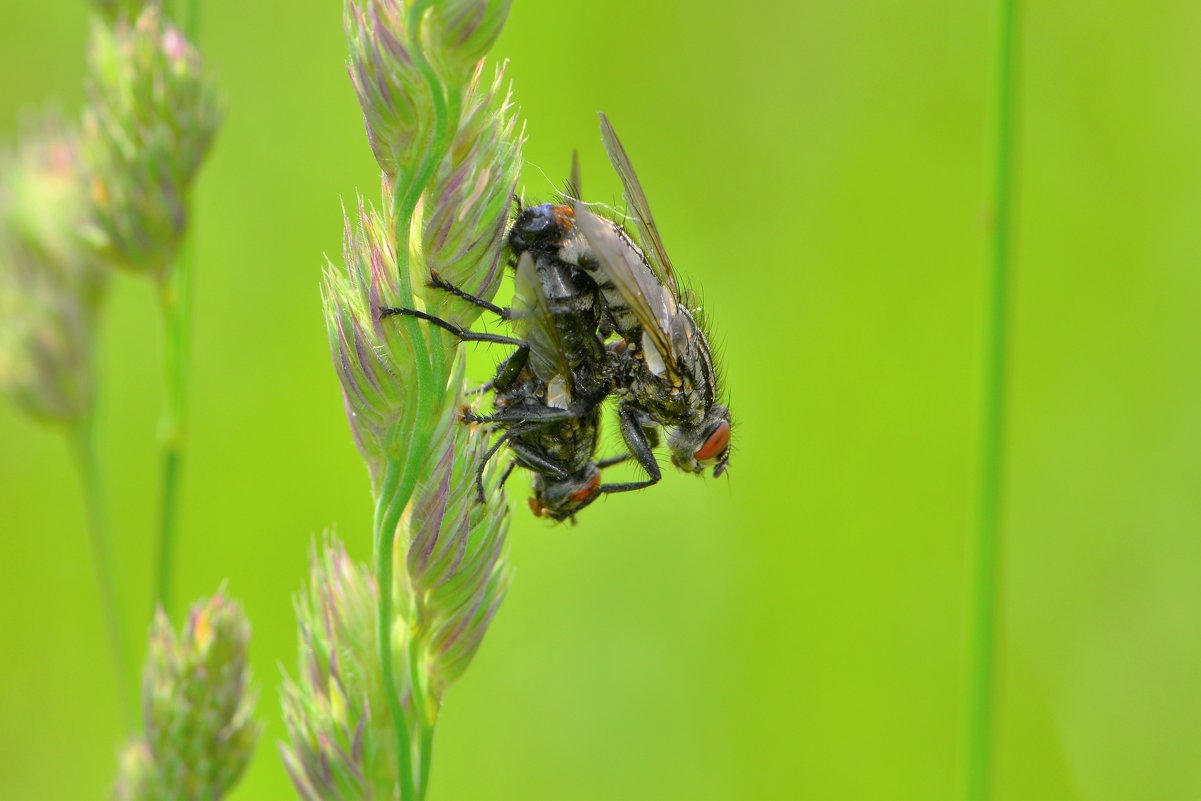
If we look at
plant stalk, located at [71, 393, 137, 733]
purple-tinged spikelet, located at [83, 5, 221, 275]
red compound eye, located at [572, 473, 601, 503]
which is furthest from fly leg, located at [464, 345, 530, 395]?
plant stalk, located at [71, 393, 137, 733]

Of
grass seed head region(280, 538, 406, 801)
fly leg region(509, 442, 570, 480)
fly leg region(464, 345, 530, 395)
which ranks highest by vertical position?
fly leg region(464, 345, 530, 395)

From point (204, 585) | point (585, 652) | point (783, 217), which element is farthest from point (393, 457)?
point (783, 217)

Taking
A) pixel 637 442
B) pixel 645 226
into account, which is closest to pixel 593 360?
pixel 637 442

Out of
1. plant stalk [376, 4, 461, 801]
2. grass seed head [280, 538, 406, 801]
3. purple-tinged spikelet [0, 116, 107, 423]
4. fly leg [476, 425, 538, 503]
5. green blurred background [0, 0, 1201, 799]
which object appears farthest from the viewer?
green blurred background [0, 0, 1201, 799]

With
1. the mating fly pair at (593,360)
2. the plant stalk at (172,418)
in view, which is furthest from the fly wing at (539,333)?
the plant stalk at (172,418)

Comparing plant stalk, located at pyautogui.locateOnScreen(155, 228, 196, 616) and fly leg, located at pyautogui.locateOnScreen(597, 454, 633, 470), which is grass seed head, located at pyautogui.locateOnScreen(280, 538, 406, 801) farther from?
fly leg, located at pyautogui.locateOnScreen(597, 454, 633, 470)
